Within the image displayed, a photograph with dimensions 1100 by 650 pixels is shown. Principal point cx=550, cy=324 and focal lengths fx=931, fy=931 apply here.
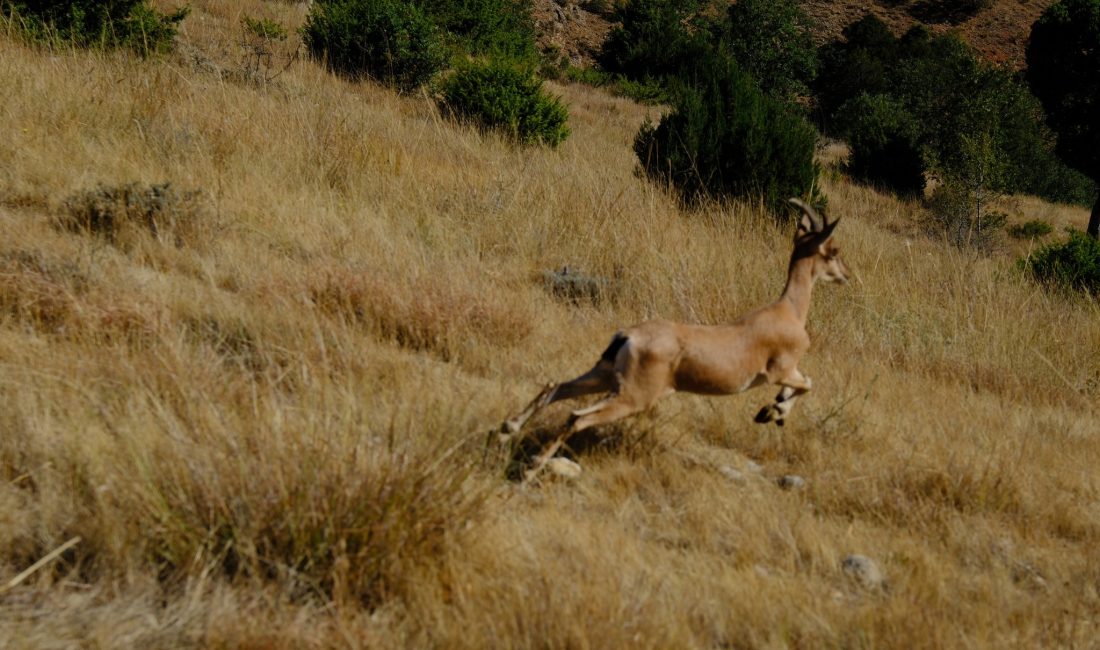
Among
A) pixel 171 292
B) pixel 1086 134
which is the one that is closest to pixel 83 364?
pixel 171 292

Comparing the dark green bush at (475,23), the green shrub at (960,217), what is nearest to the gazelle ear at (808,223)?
the green shrub at (960,217)

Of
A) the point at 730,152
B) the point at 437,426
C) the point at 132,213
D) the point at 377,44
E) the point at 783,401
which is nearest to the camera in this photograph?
the point at 437,426

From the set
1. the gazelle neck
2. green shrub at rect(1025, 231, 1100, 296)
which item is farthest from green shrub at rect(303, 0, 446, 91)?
the gazelle neck

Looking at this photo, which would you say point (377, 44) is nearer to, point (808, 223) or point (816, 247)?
point (808, 223)

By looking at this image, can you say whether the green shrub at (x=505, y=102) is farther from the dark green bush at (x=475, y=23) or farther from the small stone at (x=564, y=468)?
the dark green bush at (x=475, y=23)

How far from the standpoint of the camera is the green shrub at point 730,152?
1041cm

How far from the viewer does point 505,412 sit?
4191 millimetres

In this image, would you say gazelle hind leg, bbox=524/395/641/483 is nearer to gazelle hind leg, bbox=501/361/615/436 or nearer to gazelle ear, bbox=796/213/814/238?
gazelle hind leg, bbox=501/361/615/436

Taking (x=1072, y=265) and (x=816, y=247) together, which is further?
(x=1072, y=265)

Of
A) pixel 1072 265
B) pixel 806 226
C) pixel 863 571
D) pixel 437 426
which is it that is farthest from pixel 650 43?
pixel 863 571

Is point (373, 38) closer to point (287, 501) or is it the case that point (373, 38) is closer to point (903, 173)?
point (287, 501)

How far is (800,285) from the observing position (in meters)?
4.45

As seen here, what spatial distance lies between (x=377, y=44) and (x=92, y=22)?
4181 millimetres

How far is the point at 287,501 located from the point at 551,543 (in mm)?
936
